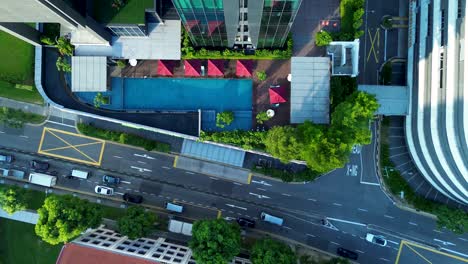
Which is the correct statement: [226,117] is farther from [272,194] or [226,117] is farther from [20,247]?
[20,247]

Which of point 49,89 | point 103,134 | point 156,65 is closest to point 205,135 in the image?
point 156,65

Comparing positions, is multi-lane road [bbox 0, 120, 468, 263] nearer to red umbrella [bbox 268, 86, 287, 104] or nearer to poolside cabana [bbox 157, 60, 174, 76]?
red umbrella [bbox 268, 86, 287, 104]

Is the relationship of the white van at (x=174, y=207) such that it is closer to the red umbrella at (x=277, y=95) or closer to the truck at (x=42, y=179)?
the truck at (x=42, y=179)

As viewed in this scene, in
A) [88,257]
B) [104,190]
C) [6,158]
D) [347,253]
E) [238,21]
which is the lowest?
[347,253]

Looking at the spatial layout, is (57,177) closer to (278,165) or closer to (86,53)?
(86,53)

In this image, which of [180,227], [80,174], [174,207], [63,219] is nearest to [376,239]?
[180,227]

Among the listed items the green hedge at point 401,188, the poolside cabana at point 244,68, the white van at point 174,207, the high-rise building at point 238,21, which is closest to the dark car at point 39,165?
the white van at point 174,207

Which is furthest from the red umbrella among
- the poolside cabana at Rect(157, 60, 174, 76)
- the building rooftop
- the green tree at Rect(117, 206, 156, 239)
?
the green tree at Rect(117, 206, 156, 239)
